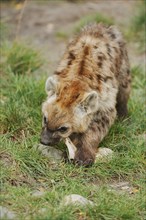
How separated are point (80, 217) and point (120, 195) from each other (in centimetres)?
64

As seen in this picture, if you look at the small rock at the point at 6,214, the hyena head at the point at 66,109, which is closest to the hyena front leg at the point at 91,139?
the hyena head at the point at 66,109

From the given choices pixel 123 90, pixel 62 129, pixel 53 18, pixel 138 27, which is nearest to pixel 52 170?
pixel 62 129

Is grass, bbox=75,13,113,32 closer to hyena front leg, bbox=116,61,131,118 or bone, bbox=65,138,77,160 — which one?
hyena front leg, bbox=116,61,131,118

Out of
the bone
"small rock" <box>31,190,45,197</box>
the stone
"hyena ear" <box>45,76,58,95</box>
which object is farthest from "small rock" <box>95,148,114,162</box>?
"small rock" <box>31,190,45,197</box>

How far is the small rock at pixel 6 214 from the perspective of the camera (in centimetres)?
535

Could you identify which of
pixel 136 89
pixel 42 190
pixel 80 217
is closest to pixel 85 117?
pixel 42 190

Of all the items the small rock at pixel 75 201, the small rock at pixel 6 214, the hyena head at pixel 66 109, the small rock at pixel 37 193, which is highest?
the hyena head at pixel 66 109

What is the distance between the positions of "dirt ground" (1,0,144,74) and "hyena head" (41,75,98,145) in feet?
10.1

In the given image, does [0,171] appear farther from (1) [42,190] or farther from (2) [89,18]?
(2) [89,18]

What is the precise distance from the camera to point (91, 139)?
6.86 m

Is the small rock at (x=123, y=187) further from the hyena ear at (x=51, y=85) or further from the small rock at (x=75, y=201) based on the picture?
the hyena ear at (x=51, y=85)

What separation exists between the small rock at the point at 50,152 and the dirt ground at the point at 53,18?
3.11m

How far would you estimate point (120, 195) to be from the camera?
6.12 meters

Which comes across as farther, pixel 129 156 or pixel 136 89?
pixel 136 89
